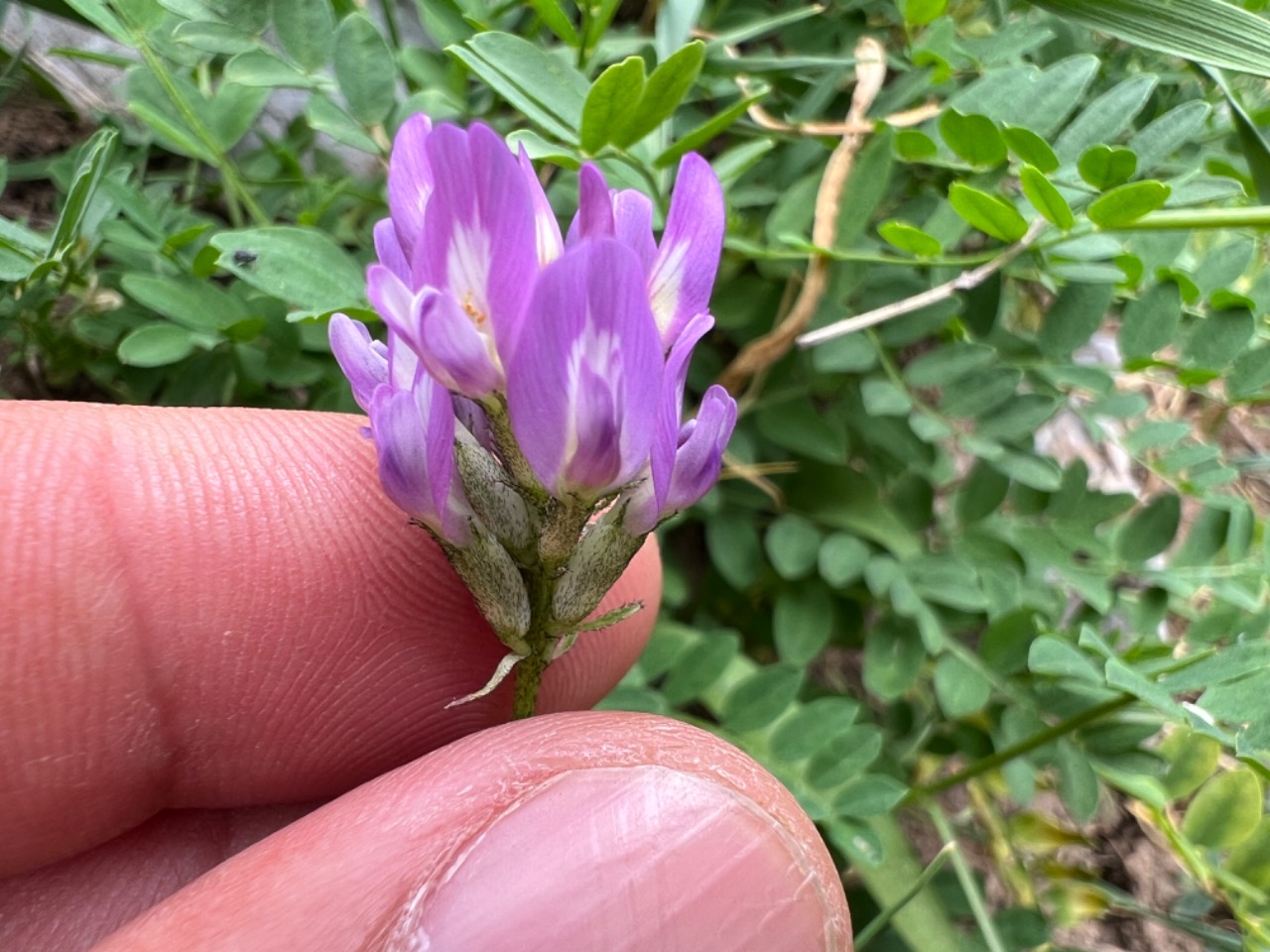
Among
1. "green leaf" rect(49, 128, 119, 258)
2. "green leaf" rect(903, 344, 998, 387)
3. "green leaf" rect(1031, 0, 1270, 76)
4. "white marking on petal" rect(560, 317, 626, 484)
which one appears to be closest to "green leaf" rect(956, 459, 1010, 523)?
"green leaf" rect(903, 344, 998, 387)

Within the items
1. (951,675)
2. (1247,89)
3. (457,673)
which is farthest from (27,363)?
(1247,89)

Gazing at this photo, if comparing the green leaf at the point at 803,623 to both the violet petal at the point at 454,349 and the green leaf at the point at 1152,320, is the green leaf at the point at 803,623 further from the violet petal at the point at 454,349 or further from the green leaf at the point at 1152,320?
the violet petal at the point at 454,349

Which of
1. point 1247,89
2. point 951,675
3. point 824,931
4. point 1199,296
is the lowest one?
point 951,675

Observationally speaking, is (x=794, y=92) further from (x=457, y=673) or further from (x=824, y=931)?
(x=824, y=931)

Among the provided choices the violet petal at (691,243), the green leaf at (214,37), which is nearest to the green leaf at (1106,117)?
the violet petal at (691,243)

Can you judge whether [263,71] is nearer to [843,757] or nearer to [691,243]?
[691,243]

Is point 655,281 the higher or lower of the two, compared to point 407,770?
higher
